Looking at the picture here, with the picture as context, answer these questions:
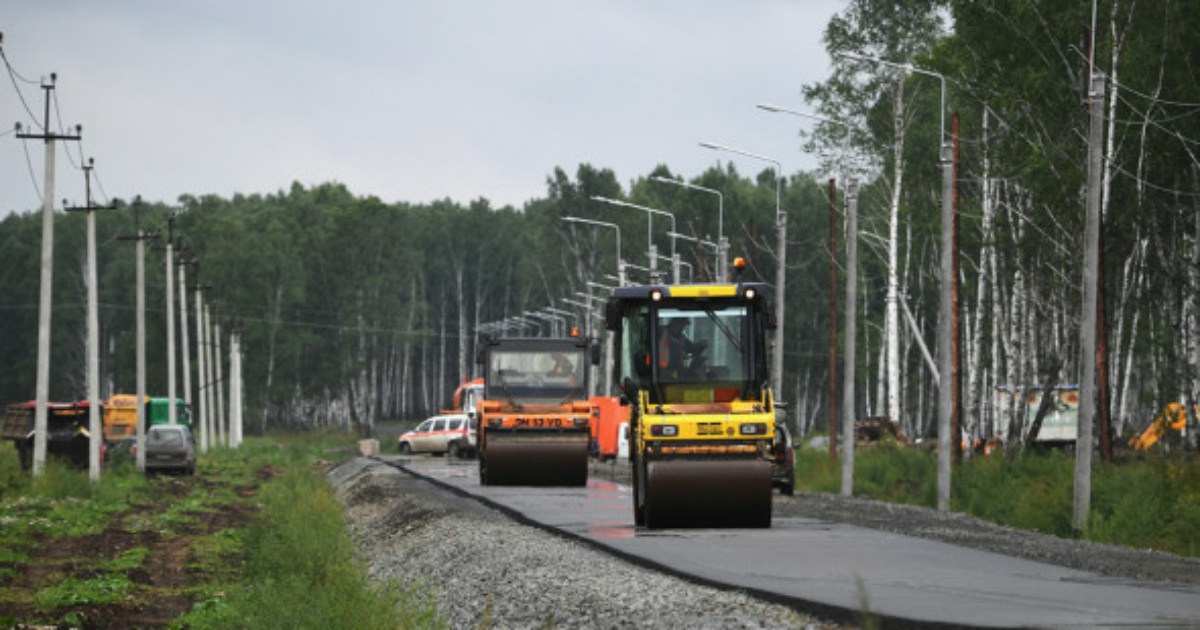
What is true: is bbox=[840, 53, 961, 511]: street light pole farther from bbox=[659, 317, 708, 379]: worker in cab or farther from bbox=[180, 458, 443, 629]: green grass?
bbox=[659, 317, 708, 379]: worker in cab

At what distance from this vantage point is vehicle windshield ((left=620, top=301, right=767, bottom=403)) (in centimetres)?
2558

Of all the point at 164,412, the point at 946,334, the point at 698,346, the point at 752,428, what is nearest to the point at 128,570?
A: the point at 698,346

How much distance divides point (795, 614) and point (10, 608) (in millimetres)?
10962

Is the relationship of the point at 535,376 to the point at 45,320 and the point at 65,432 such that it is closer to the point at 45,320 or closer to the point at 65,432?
the point at 45,320

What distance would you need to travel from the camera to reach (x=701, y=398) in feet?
84.4

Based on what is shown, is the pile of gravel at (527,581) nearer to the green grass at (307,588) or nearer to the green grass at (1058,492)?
the green grass at (307,588)

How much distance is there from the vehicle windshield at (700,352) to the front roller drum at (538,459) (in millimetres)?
14874

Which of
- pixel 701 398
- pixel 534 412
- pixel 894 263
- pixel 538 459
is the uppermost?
pixel 894 263

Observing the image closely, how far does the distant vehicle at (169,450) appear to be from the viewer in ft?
217

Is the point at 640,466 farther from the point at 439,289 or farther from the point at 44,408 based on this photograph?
the point at 439,289

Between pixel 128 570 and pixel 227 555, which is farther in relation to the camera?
pixel 227 555

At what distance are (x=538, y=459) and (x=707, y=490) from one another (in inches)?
623

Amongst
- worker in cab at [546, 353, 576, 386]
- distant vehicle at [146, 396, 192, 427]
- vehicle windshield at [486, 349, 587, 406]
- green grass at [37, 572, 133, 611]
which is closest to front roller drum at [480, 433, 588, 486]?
vehicle windshield at [486, 349, 587, 406]

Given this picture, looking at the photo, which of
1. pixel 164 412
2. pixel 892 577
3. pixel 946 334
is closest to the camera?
pixel 892 577
